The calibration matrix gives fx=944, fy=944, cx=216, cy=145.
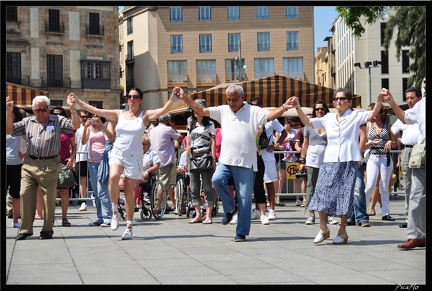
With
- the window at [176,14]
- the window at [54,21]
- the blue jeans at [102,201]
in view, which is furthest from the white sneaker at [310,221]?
the window at [176,14]

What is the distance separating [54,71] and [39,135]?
184 feet

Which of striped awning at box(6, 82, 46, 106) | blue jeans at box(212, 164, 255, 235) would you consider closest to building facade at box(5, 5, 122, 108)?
striped awning at box(6, 82, 46, 106)

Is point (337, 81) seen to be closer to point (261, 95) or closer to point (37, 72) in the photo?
point (37, 72)

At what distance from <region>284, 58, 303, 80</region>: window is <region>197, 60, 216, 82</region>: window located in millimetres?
6116

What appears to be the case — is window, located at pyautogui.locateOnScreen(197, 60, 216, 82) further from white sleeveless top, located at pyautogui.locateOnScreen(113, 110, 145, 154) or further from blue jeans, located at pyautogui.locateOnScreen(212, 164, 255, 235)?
blue jeans, located at pyautogui.locateOnScreen(212, 164, 255, 235)

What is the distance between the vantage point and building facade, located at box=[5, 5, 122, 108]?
6419 centimetres

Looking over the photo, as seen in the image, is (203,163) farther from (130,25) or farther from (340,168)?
(130,25)

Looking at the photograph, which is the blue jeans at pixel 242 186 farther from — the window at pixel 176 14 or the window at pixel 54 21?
the window at pixel 176 14

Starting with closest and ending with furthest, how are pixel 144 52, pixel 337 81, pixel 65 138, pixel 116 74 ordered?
pixel 65 138 < pixel 116 74 < pixel 144 52 < pixel 337 81

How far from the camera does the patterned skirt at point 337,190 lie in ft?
34.2

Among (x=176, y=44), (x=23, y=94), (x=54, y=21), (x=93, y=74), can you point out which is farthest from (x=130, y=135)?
(x=176, y=44)

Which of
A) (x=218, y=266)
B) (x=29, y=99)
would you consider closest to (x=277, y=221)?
(x=218, y=266)
